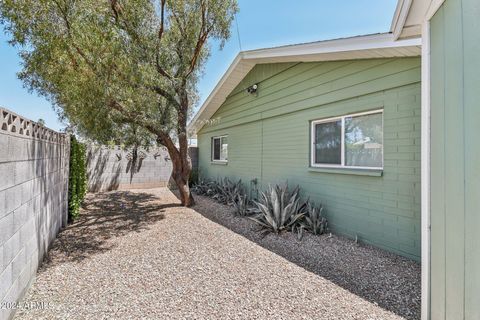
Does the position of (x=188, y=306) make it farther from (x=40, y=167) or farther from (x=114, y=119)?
(x=114, y=119)

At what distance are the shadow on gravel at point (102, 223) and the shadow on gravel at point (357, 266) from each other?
2.47 meters

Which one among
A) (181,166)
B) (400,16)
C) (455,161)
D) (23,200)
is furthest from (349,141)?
(23,200)

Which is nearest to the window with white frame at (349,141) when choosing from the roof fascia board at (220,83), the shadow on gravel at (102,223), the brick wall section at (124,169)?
the roof fascia board at (220,83)

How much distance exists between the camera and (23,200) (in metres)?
2.83

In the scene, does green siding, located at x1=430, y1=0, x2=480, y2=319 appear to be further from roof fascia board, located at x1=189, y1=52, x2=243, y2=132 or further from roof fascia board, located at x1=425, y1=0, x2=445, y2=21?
roof fascia board, located at x1=189, y1=52, x2=243, y2=132

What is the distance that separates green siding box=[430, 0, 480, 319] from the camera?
1651 millimetres

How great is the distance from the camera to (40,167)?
3506mm

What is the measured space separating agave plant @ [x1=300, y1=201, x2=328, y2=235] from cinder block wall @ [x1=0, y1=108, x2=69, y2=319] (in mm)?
4292

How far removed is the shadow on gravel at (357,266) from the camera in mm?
2885

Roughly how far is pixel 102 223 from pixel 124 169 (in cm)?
597

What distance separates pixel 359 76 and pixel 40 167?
5.37m

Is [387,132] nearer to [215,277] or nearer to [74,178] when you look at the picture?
[215,277]

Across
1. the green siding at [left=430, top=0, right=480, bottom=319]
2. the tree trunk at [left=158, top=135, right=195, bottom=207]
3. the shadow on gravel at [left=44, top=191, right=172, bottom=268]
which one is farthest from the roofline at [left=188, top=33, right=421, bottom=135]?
the shadow on gravel at [left=44, top=191, right=172, bottom=268]

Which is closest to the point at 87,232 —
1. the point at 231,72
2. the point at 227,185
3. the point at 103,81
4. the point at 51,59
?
the point at 103,81
